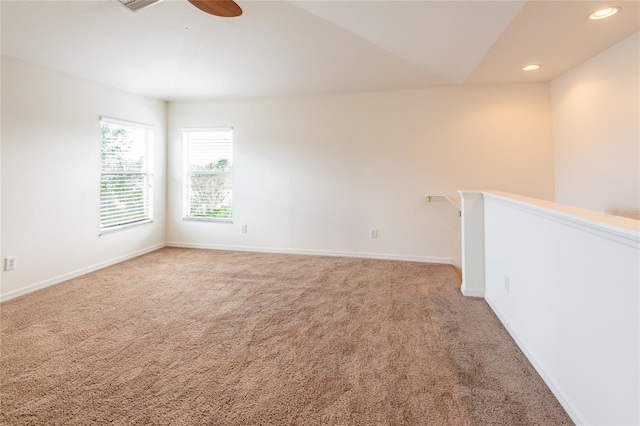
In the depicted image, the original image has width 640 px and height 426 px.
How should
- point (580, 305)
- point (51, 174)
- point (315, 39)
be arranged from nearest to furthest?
1. point (580, 305)
2. point (315, 39)
3. point (51, 174)

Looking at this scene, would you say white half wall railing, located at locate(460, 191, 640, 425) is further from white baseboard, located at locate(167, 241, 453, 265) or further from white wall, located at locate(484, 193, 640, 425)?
white baseboard, located at locate(167, 241, 453, 265)

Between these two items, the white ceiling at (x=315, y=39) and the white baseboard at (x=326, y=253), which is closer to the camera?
the white ceiling at (x=315, y=39)

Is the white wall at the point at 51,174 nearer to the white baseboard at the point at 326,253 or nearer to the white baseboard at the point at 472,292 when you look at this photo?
the white baseboard at the point at 326,253

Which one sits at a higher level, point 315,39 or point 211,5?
point 315,39

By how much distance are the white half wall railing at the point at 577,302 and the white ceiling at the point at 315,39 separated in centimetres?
143

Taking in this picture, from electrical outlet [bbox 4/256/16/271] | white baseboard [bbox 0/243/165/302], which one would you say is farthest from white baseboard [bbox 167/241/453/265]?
electrical outlet [bbox 4/256/16/271]

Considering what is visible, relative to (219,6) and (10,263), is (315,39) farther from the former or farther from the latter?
(10,263)

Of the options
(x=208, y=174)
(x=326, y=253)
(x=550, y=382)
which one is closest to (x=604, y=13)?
(x=550, y=382)

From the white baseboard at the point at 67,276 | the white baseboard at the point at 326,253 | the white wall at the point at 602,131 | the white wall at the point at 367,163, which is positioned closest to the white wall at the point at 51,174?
the white baseboard at the point at 67,276

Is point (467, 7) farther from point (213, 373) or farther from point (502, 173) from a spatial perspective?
point (213, 373)

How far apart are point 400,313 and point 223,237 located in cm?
329

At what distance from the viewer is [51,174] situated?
3289mm

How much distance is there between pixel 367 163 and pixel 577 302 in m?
3.20

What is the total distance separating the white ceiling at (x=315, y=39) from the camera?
2.16 m
